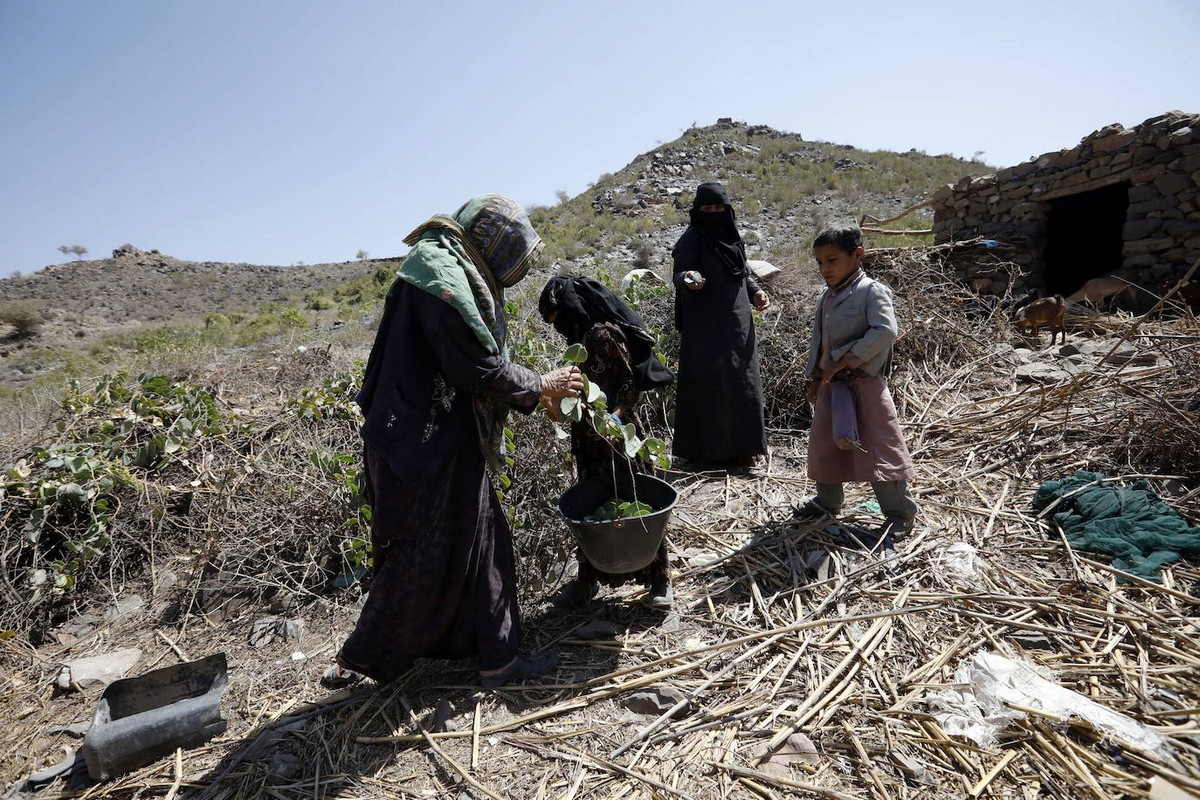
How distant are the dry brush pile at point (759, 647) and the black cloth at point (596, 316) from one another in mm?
1088

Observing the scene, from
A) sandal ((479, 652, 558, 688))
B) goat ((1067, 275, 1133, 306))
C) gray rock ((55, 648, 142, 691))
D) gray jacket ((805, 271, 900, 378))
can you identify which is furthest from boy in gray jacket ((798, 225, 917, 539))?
goat ((1067, 275, 1133, 306))

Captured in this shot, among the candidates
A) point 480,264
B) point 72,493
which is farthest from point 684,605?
point 72,493

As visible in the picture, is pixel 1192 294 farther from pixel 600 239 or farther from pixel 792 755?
pixel 600 239

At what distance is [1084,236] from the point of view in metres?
10.0

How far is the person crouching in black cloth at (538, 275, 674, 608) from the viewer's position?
10.0 feet

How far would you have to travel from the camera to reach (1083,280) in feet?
31.4

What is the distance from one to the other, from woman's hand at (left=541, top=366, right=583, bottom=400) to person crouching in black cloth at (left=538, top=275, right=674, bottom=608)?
1.93 ft

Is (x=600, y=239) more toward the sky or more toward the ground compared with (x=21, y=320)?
more toward the sky

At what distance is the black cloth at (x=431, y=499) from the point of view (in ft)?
7.25

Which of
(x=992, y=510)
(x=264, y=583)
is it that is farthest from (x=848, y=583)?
(x=264, y=583)

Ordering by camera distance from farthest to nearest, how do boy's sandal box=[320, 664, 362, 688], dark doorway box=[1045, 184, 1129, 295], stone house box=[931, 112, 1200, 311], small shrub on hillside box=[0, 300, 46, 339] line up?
small shrub on hillside box=[0, 300, 46, 339], dark doorway box=[1045, 184, 1129, 295], stone house box=[931, 112, 1200, 311], boy's sandal box=[320, 664, 362, 688]

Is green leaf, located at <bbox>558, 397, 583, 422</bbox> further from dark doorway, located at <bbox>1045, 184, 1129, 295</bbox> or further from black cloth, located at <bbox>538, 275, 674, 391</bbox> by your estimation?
dark doorway, located at <bbox>1045, 184, 1129, 295</bbox>

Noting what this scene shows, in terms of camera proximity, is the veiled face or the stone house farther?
the stone house

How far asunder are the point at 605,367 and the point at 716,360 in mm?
1754
